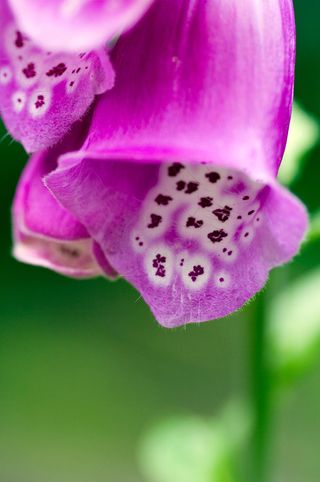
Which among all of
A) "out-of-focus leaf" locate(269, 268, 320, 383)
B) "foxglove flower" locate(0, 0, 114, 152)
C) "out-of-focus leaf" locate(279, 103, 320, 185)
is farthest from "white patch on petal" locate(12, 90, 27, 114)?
"out-of-focus leaf" locate(269, 268, 320, 383)

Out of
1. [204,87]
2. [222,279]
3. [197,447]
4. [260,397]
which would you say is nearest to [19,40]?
[204,87]

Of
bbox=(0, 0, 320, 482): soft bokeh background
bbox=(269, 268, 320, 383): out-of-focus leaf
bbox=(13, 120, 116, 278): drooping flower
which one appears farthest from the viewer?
bbox=(0, 0, 320, 482): soft bokeh background

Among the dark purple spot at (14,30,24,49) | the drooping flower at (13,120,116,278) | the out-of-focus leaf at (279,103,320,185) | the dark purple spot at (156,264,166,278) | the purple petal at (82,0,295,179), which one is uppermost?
the dark purple spot at (14,30,24,49)

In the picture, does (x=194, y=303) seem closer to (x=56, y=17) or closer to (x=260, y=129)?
(x=260, y=129)

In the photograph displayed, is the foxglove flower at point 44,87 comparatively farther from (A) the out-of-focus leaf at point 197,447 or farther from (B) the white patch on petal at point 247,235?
(A) the out-of-focus leaf at point 197,447

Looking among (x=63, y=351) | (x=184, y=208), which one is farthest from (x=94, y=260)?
(x=63, y=351)

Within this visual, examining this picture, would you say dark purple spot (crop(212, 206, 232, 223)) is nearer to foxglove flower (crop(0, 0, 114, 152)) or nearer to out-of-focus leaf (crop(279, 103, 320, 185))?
foxglove flower (crop(0, 0, 114, 152))

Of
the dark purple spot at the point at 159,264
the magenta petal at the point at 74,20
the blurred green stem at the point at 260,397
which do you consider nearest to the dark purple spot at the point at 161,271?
the dark purple spot at the point at 159,264
